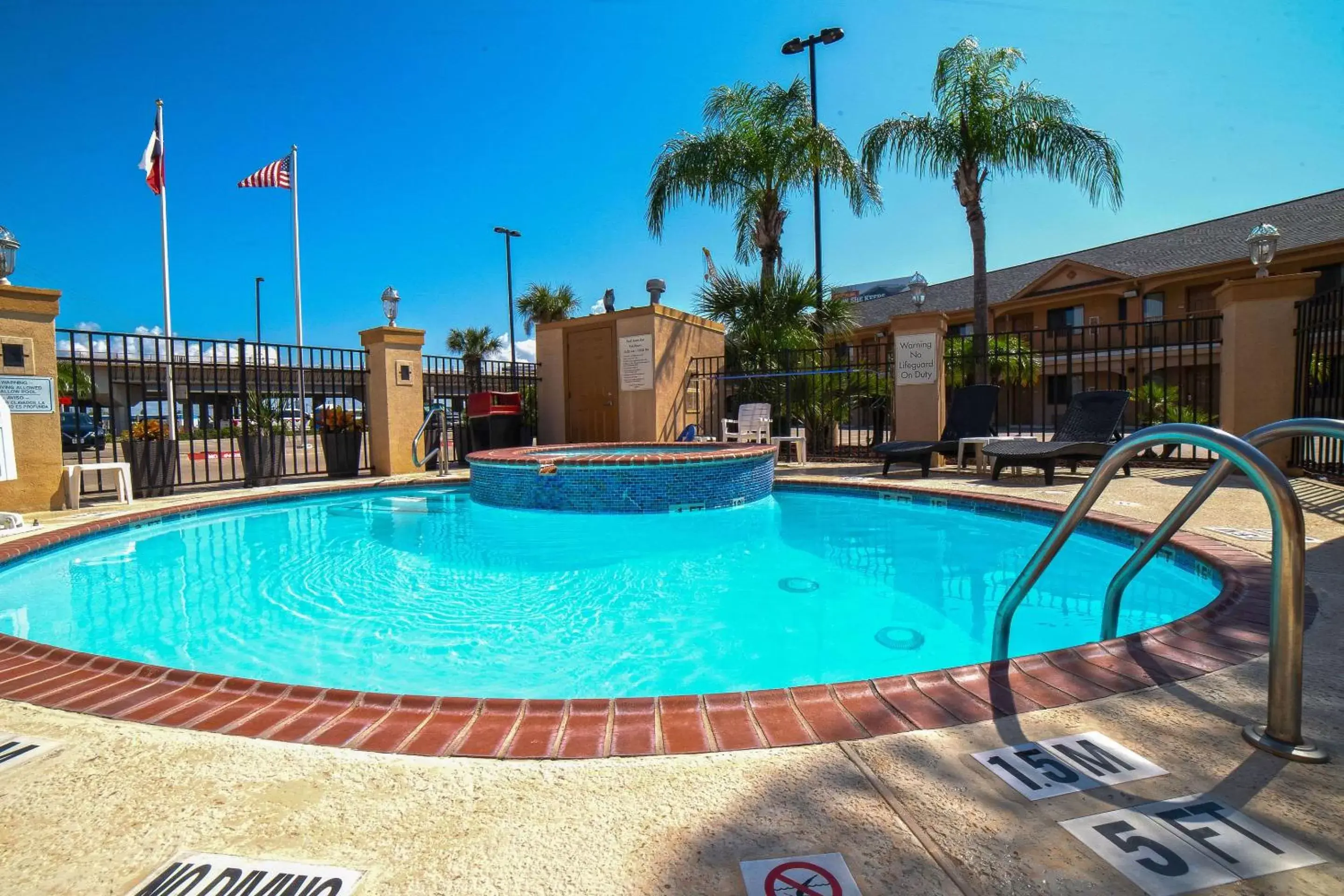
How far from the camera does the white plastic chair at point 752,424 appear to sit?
11.3 meters

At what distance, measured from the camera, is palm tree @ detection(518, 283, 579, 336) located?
115 feet

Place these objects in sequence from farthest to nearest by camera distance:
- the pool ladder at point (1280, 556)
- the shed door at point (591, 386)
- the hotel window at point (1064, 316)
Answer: the hotel window at point (1064, 316), the shed door at point (591, 386), the pool ladder at point (1280, 556)

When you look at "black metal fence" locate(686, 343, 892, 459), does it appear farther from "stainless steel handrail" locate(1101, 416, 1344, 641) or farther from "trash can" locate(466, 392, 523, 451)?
"stainless steel handrail" locate(1101, 416, 1344, 641)

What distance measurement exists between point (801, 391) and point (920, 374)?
2782 mm

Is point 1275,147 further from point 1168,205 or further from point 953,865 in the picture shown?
point 953,865

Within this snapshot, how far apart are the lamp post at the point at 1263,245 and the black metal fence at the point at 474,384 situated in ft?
39.7

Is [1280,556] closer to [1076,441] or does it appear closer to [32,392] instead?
[1076,441]

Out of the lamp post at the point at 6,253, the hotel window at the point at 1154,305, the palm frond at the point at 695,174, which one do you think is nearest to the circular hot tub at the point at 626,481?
the lamp post at the point at 6,253

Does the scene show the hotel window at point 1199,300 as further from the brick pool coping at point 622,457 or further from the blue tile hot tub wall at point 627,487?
the blue tile hot tub wall at point 627,487

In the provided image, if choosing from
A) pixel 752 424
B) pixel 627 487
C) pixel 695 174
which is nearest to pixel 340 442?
pixel 627 487

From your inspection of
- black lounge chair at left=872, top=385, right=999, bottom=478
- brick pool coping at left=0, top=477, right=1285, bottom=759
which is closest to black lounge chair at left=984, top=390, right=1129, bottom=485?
black lounge chair at left=872, top=385, right=999, bottom=478

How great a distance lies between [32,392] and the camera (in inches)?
282

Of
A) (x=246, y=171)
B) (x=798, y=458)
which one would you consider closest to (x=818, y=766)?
(x=798, y=458)

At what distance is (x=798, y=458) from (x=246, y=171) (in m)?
15.1
